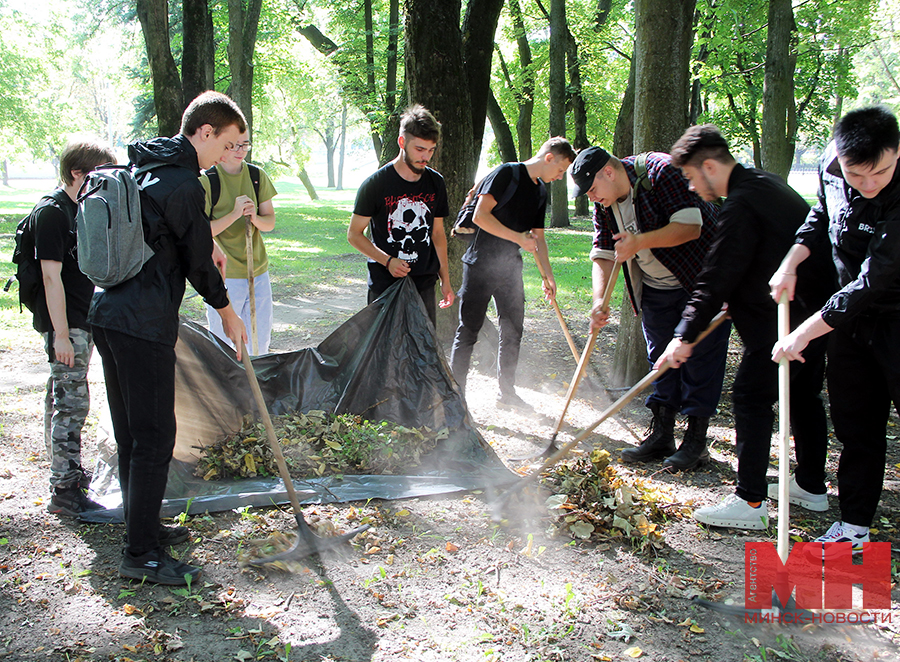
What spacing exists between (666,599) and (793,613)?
48 centimetres

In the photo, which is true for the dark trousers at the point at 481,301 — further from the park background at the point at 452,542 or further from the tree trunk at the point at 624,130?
the tree trunk at the point at 624,130

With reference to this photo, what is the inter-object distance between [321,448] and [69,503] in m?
1.34

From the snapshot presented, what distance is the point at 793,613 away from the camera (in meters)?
2.65

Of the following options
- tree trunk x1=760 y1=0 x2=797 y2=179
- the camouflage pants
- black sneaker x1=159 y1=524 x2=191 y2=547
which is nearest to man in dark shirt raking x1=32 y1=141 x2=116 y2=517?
the camouflage pants

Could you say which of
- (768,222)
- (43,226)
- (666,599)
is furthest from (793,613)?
(43,226)

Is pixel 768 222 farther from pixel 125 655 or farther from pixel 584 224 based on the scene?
pixel 584 224

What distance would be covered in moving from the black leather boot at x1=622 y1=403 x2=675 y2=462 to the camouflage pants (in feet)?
10.5

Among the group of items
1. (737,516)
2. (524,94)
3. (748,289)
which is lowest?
(737,516)

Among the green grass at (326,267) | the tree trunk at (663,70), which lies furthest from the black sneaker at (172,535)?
the green grass at (326,267)

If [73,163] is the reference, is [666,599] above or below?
below

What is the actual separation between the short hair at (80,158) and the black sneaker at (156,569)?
183 cm

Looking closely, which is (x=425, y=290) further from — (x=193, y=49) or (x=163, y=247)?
(x=193, y=49)

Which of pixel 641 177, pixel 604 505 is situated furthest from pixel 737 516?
pixel 641 177

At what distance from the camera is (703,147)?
315 centimetres
